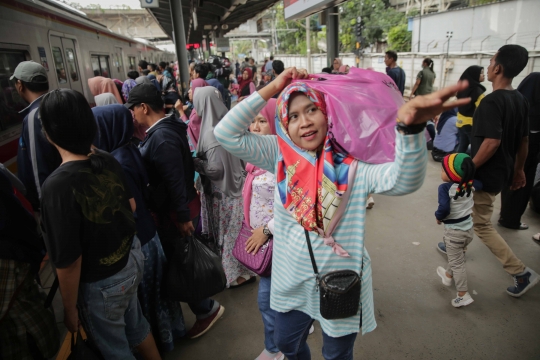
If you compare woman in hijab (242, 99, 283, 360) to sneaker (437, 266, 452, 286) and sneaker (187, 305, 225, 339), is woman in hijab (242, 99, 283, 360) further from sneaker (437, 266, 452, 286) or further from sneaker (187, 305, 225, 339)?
sneaker (437, 266, 452, 286)

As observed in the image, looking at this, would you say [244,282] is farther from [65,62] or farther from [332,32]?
[332,32]

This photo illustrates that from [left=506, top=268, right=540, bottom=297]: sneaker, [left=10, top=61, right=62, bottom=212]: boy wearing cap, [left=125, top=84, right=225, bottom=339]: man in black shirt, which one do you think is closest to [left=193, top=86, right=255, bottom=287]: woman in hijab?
[left=125, top=84, right=225, bottom=339]: man in black shirt

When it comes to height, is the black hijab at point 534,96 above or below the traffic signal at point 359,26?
below

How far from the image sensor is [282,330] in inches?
66.8

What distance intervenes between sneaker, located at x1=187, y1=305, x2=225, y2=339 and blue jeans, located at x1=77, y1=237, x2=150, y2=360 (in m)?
0.72

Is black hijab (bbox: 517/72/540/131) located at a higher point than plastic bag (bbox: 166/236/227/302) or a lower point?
higher

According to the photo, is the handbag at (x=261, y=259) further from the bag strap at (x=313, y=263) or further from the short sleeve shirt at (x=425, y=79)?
the short sleeve shirt at (x=425, y=79)

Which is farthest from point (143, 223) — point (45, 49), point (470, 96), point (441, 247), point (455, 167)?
point (45, 49)

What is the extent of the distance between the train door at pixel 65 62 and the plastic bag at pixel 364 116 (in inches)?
216

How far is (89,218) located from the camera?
1498mm

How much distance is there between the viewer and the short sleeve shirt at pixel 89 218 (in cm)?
140

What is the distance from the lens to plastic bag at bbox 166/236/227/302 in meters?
2.15

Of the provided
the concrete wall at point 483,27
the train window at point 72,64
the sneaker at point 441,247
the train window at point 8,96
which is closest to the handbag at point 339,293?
the sneaker at point 441,247

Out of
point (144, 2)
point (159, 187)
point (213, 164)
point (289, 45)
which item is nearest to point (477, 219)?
point (213, 164)
